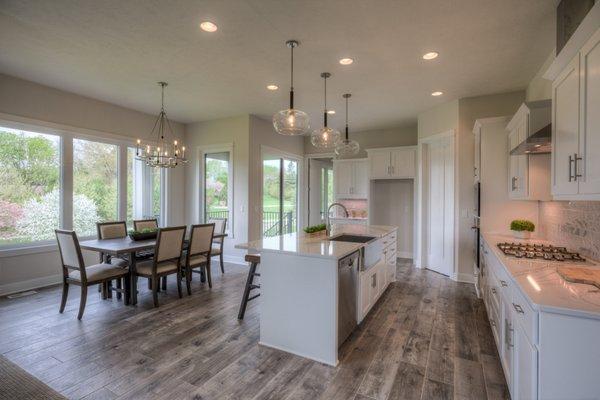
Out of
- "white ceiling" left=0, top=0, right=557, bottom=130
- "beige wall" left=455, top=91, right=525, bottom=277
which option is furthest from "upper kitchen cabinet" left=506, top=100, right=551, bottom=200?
"beige wall" left=455, top=91, right=525, bottom=277

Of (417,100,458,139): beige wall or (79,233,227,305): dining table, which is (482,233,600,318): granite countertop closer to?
(417,100,458,139): beige wall

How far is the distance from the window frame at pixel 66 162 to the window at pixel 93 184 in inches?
2.5

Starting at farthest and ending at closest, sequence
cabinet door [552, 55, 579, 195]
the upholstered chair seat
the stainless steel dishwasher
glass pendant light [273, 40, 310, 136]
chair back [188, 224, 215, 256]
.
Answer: chair back [188, 224, 215, 256] < the upholstered chair seat < glass pendant light [273, 40, 310, 136] < the stainless steel dishwasher < cabinet door [552, 55, 579, 195]

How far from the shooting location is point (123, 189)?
5367 mm

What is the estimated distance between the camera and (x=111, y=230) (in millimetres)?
4324

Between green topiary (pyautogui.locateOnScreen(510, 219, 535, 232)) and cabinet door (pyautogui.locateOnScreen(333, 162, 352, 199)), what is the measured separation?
3.79 metres

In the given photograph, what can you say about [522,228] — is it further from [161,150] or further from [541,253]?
[161,150]

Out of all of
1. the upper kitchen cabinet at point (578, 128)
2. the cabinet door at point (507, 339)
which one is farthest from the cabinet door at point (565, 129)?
the cabinet door at point (507, 339)

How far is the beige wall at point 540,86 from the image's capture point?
10.9ft

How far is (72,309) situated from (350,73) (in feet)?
14.5

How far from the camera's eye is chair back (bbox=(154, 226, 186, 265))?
353 cm

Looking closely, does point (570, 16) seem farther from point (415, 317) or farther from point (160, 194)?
point (160, 194)

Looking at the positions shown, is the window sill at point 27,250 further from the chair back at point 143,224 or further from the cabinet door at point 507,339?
the cabinet door at point 507,339

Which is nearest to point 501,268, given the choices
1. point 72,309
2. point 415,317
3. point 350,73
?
point 415,317
